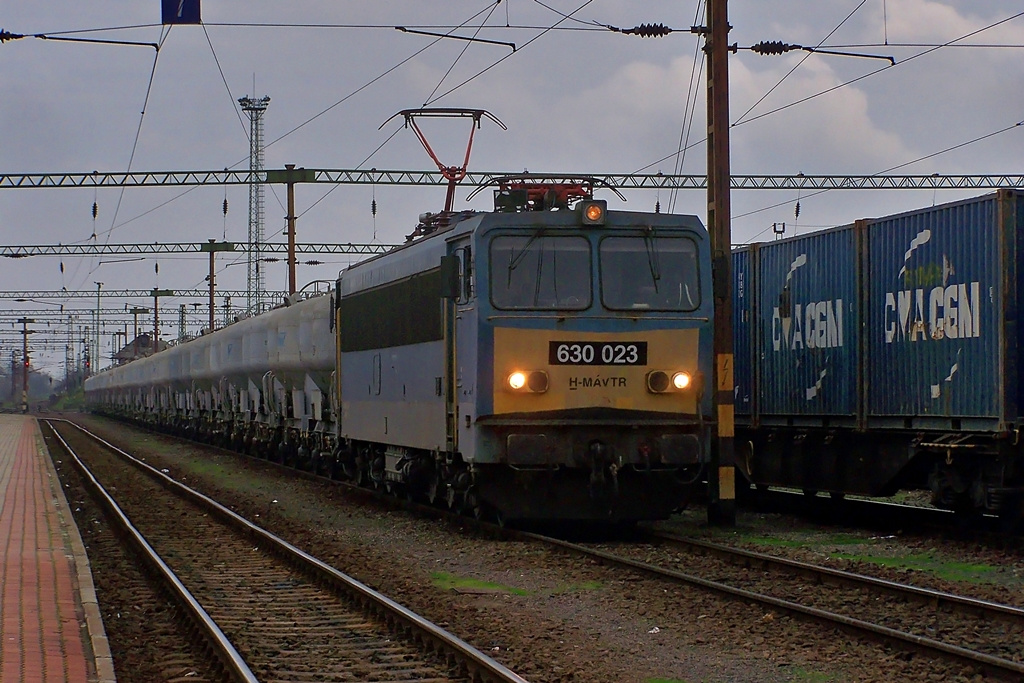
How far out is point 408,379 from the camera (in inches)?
631

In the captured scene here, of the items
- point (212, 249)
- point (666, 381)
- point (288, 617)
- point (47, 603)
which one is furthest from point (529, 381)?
point (212, 249)

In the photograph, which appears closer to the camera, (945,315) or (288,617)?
(288,617)

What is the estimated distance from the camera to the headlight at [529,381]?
1330 centimetres

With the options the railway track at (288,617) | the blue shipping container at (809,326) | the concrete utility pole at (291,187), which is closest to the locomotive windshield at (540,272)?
the railway track at (288,617)

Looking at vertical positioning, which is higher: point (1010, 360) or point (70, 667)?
point (1010, 360)

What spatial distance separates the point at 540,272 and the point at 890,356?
13.7 ft

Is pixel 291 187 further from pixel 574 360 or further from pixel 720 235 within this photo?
pixel 574 360

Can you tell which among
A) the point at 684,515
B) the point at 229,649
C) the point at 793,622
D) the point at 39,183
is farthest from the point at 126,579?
the point at 39,183

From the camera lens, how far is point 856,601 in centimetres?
983

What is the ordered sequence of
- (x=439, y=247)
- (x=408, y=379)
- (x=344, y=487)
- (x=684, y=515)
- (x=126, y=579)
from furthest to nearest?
(x=344, y=487), (x=684, y=515), (x=408, y=379), (x=439, y=247), (x=126, y=579)

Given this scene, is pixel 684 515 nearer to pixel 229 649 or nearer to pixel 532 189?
pixel 532 189

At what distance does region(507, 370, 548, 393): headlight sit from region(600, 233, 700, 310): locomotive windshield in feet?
3.58

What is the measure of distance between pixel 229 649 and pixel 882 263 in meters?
9.42

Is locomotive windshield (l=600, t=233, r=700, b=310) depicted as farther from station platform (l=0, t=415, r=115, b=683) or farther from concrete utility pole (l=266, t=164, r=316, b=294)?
concrete utility pole (l=266, t=164, r=316, b=294)
